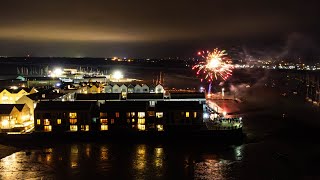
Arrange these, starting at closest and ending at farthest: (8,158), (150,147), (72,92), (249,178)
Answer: (249,178), (8,158), (150,147), (72,92)

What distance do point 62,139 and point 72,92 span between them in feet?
14.6

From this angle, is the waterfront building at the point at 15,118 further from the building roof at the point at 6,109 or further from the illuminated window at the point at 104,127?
the illuminated window at the point at 104,127

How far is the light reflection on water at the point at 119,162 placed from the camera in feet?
22.4

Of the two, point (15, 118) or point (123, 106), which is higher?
point (123, 106)

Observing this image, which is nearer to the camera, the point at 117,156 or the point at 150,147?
the point at 117,156

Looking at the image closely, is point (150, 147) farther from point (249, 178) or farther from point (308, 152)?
point (308, 152)

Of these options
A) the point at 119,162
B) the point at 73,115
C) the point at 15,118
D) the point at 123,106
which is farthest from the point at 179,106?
the point at 15,118

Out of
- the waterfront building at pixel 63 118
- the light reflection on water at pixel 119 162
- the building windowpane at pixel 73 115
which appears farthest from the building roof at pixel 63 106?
the light reflection on water at pixel 119 162

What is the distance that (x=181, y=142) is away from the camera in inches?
347

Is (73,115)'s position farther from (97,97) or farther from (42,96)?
(97,97)

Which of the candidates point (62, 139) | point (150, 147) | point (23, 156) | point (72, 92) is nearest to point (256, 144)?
point (150, 147)

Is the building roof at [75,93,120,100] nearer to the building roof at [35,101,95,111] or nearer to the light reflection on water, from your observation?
the building roof at [35,101,95,111]

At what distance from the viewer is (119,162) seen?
7.46 metres

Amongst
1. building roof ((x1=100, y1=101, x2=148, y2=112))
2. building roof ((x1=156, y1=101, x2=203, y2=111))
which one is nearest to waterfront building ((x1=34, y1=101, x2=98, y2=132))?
building roof ((x1=100, y1=101, x2=148, y2=112))
